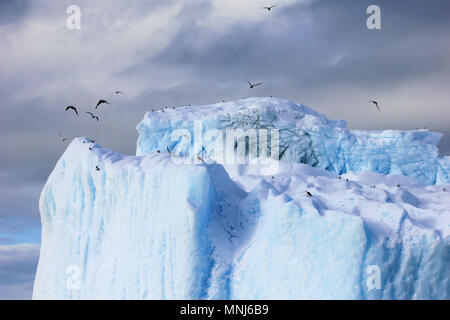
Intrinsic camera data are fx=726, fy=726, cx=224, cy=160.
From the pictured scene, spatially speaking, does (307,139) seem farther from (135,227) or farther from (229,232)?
(135,227)

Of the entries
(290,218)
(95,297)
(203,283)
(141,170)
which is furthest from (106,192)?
(290,218)

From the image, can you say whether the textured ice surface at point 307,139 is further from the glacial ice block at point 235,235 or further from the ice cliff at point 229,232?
the glacial ice block at point 235,235

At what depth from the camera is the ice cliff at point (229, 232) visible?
18891mm

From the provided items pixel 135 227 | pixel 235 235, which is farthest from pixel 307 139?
→ pixel 135 227

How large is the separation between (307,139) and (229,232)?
9.26 metres

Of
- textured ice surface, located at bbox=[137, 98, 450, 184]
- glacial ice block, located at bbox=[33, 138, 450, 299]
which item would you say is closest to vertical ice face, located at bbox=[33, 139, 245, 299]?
glacial ice block, located at bbox=[33, 138, 450, 299]

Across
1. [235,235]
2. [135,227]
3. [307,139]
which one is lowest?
[235,235]

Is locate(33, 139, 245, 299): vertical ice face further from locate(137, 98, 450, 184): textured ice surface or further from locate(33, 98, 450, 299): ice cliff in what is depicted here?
locate(137, 98, 450, 184): textured ice surface

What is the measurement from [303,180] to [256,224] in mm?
2872

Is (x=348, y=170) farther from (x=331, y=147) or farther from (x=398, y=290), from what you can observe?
(x=398, y=290)

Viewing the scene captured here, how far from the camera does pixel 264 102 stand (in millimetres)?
28797

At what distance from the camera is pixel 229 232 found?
67.2ft

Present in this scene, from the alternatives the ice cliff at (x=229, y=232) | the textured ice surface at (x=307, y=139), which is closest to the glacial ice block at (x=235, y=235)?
the ice cliff at (x=229, y=232)

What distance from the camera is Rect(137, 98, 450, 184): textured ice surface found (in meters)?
28.0
